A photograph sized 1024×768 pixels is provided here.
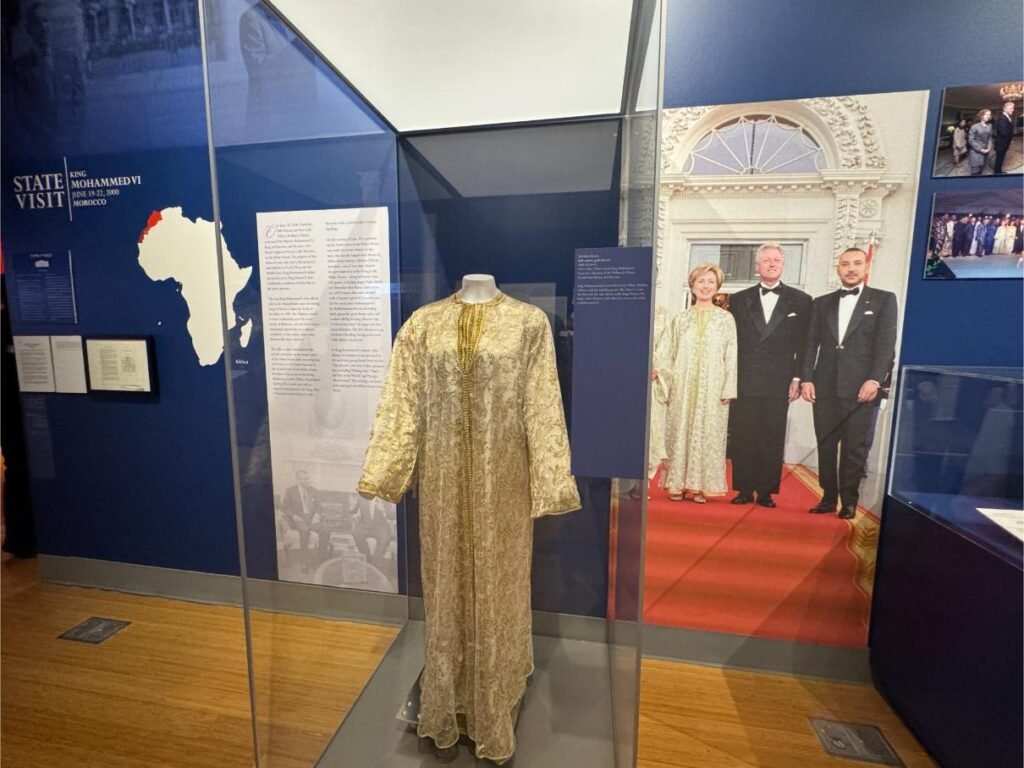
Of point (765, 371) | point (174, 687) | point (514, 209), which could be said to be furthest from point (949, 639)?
point (174, 687)

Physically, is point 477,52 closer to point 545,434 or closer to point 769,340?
point 545,434

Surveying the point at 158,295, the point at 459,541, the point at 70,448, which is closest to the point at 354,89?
the point at 158,295

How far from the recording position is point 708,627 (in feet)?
7.09

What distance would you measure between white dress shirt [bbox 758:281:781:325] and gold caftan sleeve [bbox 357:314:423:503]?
143cm

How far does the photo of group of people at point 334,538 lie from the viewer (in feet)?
5.79

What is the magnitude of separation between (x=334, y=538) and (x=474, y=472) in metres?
0.86

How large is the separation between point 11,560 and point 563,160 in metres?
4.07

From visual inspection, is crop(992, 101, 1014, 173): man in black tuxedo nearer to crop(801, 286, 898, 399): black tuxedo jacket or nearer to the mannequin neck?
crop(801, 286, 898, 399): black tuxedo jacket

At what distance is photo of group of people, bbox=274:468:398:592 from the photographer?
5.79ft

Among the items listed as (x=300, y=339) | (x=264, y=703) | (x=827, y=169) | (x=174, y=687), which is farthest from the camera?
(x=174, y=687)

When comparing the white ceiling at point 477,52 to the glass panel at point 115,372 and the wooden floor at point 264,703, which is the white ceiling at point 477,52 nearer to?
the glass panel at point 115,372

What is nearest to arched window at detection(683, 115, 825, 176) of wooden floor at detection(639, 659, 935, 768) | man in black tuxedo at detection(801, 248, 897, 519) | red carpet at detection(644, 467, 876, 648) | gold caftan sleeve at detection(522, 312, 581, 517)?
man in black tuxedo at detection(801, 248, 897, 519)

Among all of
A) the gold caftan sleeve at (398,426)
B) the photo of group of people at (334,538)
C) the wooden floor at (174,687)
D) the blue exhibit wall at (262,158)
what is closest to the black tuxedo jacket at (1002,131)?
Answer: the gold caftan sleeve at (398,426)

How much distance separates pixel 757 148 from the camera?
6.11ft
